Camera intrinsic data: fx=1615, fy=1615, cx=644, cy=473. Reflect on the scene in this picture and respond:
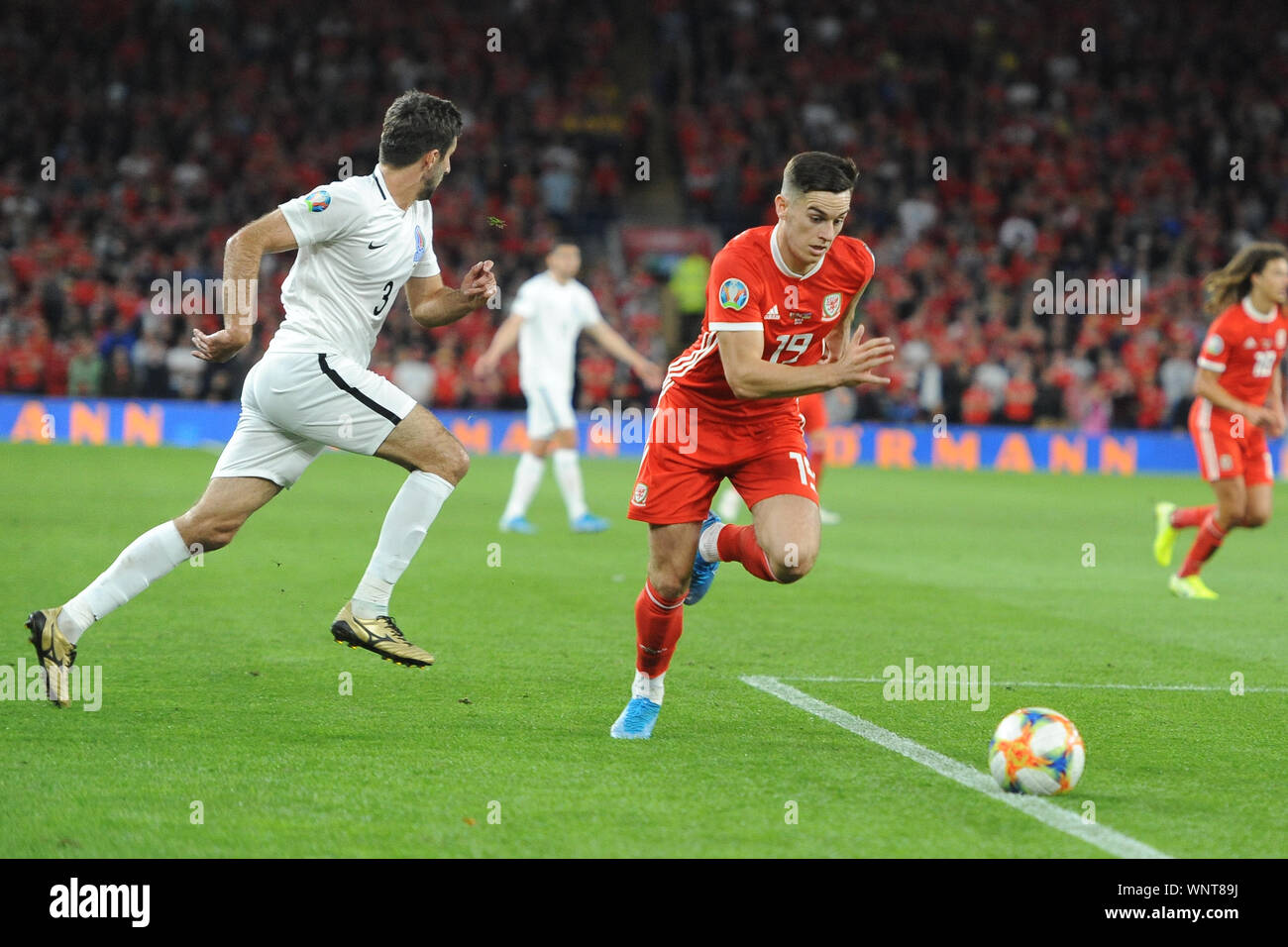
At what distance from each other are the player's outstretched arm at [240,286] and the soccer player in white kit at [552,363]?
23.6ft

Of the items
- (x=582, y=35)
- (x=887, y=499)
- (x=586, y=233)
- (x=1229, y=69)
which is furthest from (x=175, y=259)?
(x=1229, y=69)

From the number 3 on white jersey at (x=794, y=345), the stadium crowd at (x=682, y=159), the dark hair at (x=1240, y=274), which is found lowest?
the number 3 on white jersey at (x=794, y=345)

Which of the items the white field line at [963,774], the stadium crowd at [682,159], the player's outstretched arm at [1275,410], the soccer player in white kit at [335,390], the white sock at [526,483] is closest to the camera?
the white field line at [963,774]

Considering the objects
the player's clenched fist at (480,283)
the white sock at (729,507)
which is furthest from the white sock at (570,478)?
the player's clenched fist at (480,283)

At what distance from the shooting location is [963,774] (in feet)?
17.6

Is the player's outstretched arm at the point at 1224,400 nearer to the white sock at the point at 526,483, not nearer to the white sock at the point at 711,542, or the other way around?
the white sock at the point at 711,542

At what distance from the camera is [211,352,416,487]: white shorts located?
6141 mm

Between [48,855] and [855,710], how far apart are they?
133 inches

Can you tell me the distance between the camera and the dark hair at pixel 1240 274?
10336 mm

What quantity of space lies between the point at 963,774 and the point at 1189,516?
22.1 ft

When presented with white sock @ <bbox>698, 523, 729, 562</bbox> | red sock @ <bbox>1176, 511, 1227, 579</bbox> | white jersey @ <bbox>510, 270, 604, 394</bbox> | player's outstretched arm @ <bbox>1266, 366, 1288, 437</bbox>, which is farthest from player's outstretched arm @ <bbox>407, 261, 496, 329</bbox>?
white jersey @ <bbox>510, 270, 604, 394</bbox>

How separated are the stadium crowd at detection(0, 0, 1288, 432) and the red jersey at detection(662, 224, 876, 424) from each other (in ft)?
56.4

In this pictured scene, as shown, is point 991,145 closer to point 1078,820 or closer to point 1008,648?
point 1008,648

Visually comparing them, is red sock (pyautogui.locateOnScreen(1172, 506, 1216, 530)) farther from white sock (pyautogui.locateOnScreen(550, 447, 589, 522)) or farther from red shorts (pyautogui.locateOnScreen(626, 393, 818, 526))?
red shorts (pyautogui.locateOnScreen(626, 393, 818, 526))
